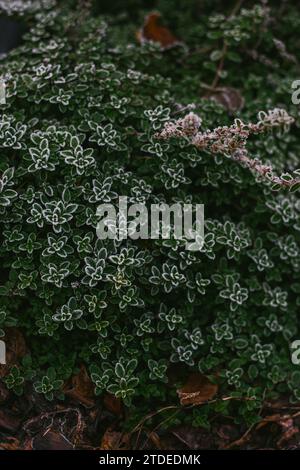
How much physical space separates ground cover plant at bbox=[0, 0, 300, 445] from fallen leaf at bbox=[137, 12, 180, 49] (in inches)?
18.1

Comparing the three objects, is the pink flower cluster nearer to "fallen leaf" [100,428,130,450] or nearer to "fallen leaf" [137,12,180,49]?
"fallen leaf" [100,428,130,450]

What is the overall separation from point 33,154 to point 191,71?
1137mm

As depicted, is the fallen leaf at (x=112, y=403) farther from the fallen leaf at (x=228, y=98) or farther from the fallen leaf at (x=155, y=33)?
the fallen leaf at (x=155, y=33)

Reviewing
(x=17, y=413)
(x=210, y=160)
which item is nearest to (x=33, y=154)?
(x=210, y=160)

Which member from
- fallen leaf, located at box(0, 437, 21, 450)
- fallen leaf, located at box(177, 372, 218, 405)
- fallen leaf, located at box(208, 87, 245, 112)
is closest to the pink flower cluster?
fallen leaf, located at box(208, 87, 245, 112)

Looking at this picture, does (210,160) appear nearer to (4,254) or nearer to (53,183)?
(53,183)

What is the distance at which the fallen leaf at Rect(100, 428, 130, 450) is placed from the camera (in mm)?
2143

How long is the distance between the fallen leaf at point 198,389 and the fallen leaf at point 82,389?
1.03ft

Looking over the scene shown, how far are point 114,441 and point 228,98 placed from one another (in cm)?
157

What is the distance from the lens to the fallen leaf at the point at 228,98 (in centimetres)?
280

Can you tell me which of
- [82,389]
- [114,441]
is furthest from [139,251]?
[114,441]

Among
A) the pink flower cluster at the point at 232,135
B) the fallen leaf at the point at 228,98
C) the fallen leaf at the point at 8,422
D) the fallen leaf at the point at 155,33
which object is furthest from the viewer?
the fallen leaf at the point at 155,33

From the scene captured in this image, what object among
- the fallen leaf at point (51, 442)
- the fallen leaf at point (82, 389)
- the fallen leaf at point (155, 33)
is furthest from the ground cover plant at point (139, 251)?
the fallen leaf at point (155, 33)

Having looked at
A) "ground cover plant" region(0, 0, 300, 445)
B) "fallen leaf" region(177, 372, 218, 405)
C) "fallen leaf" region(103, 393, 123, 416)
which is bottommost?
"fallen leaf" region(177, 372, 218, 405)
